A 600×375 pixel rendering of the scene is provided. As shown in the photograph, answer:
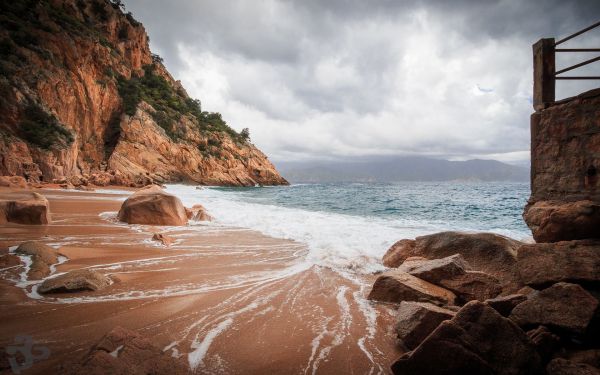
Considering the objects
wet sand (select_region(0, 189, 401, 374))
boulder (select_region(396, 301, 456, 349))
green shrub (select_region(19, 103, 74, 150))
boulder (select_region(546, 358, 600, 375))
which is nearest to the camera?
boulder (select_region(546, 358, 600, 375))

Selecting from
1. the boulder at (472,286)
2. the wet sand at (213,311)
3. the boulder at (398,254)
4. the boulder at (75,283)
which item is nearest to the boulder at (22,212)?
the wet sand at (213,311)

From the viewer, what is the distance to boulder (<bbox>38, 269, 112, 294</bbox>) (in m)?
3.58

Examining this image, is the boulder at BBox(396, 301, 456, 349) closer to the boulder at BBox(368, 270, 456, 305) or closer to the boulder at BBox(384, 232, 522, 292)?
the boulder at BBox(368, 270, 456, 305)

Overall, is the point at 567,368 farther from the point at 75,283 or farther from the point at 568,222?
the point at 75,283

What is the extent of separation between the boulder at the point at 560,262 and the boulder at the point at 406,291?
944 mm

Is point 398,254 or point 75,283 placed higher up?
point 75,283

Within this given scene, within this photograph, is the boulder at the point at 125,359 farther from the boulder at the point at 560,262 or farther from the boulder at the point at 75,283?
the boulder at the point at 560,262

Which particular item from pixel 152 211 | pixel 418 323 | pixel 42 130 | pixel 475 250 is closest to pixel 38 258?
pixel 152 211

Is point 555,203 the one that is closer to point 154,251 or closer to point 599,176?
point 599,176

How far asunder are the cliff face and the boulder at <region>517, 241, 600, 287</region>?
27.8 m

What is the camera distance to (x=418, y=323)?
9.20ft

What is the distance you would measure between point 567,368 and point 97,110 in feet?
148

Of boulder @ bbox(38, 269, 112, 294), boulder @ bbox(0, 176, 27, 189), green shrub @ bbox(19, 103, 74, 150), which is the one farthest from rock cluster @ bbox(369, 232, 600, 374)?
green shrub @ bbox(19, 103, 74, 150)

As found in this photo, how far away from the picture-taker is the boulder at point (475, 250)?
15.6 ft
